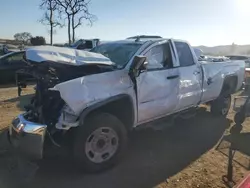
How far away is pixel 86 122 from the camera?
377 cm

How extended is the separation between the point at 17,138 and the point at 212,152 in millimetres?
3175

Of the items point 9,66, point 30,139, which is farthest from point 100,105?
point 9,66

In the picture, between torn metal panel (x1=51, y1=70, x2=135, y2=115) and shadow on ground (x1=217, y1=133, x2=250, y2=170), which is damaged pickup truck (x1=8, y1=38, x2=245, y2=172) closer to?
torn metal panel (x1=51, y1=70, x2=135, y2=115)

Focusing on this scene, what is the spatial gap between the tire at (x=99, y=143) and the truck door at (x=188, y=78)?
1693 mm

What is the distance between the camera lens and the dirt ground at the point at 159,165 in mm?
3795

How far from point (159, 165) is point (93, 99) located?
152cm

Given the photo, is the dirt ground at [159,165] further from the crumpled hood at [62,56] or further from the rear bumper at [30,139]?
the crumpled hood at [62,56]

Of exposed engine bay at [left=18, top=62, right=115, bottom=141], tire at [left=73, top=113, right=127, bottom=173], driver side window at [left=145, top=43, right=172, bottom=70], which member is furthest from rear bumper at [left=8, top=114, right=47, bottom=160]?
driver side window at [left=145, top=43, right=172, bottom=70]

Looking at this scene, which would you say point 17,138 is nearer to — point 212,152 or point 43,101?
point 43,101

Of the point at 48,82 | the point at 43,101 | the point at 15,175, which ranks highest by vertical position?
the point at 48,82

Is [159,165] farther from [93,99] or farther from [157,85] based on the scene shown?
[93,99]

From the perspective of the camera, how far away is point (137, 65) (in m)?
4.12

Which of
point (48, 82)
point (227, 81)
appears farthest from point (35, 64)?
point (227, 81)

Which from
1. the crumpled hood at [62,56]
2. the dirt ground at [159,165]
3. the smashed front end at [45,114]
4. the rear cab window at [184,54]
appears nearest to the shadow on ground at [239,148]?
the dirt ground at [159,165]
